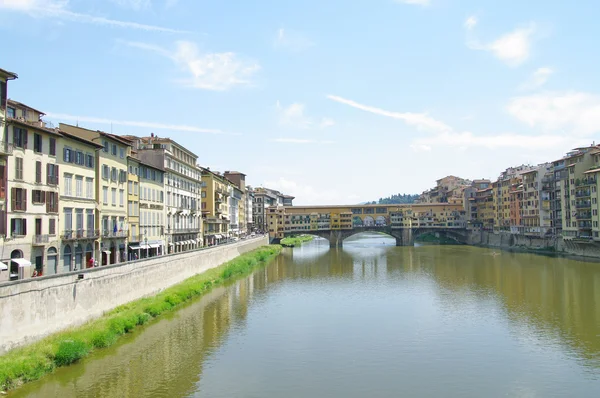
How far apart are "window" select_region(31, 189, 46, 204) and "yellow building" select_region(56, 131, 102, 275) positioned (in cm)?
203

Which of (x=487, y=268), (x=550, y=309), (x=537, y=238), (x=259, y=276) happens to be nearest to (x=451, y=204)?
(x=537, y=238)

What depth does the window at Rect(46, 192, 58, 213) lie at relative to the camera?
99.0ft

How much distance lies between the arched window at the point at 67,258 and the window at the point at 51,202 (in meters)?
2.93

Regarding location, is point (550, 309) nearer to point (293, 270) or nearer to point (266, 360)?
point (266, 360)

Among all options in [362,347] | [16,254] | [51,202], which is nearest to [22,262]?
[16,254]

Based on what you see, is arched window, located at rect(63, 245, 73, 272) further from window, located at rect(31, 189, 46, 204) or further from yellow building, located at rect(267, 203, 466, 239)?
yellow building, located at rect(267, 203, 466, 239)

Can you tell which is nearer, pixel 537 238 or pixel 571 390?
pixel 571 390

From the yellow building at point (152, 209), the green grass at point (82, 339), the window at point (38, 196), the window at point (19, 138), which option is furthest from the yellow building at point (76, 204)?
the yellow building at point (152, 209)

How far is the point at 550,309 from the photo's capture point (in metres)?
35.0

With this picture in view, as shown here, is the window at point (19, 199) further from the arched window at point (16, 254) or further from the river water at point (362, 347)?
the river water at point (362, 347)

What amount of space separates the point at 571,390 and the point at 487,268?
44018 mm

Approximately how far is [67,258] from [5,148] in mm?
9721

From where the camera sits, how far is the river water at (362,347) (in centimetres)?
2027

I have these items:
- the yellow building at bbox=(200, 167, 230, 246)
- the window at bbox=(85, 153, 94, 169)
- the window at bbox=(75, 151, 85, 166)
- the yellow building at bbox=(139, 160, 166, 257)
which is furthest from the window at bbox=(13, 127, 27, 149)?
the yellow building at bbox=(200, 167, 230, 246)
